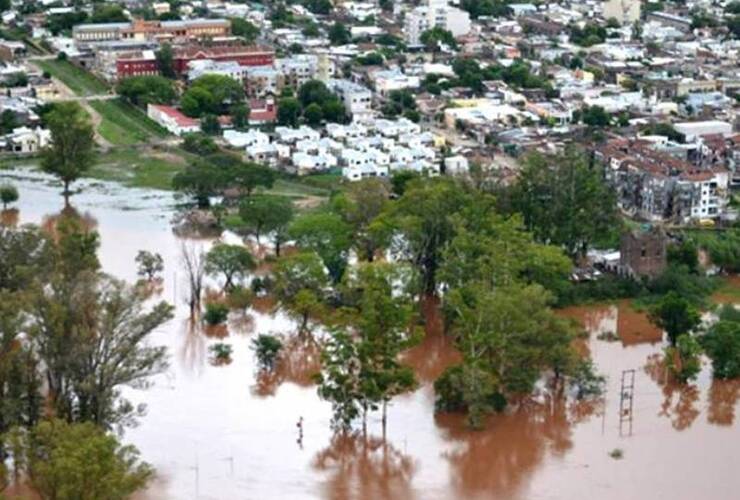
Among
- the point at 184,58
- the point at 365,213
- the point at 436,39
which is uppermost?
the point at 365,213

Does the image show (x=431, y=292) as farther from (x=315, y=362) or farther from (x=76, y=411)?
(x=76, y=411)

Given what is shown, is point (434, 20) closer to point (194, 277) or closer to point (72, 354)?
point (194, 277)

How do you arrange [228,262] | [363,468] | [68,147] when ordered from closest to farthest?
[363,468]
[228,262]
[68,147]

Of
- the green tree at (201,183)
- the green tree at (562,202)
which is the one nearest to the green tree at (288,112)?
the green tree at (201,183)

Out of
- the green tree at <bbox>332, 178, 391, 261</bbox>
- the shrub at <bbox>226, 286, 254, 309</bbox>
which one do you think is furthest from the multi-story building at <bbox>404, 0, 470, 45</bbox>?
the shrub at <bbox>226, 286, 254, 309</bbox>

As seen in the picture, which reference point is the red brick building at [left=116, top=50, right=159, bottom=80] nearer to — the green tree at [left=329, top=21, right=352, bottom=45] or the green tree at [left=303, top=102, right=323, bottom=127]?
the green tree at [left=303, top=102, right=323, bottom=127]

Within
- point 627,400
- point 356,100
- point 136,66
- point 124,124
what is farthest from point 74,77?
point 627,400

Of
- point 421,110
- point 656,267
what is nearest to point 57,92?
point 421,110
